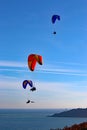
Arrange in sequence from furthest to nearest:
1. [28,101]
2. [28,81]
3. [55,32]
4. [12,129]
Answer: [12,129] → [28,81] → [28,101] → [55,32]

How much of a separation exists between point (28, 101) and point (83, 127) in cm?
1005

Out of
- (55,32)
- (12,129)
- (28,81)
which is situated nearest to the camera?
(55,32)

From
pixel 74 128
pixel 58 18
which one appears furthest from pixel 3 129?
pixel 58 18

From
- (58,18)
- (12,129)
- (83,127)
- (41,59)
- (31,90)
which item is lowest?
(83,127)

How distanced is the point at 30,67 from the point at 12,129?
14855 cm

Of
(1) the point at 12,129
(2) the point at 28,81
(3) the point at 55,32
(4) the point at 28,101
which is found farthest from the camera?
(1) the point at 12,129

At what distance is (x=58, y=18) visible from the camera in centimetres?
3788

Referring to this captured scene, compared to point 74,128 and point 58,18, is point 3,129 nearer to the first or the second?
point 74,128

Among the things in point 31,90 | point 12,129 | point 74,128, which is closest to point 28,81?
point 31,90

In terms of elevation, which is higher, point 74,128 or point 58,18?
point 58,18

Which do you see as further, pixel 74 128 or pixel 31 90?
pixel 74 128

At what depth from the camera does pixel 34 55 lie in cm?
3928

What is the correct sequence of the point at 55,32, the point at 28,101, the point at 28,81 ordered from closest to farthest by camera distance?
1. the point at 55,32
2. the point at 28,101
3. the point at 28,81

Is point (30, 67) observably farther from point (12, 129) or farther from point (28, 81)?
point (12, 129)
